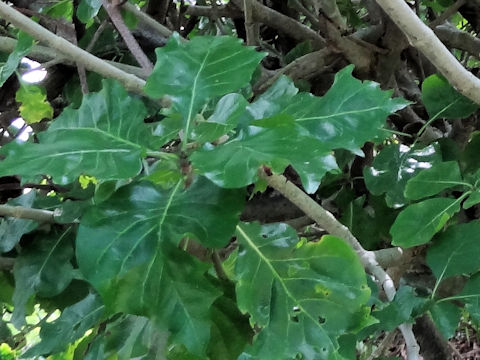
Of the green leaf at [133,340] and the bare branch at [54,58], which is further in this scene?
the bare branch at [54,58]

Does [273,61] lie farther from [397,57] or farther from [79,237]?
[79,237]

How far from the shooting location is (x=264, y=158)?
12.8 inches

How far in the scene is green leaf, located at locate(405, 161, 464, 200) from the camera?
541 millimetres

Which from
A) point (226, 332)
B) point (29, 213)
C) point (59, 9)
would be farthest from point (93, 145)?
point (59, 9)

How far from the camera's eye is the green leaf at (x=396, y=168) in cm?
65

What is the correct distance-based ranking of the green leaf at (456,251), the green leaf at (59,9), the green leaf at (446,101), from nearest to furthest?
the green leaf at (456,251)
the green leaf at (446,101)
the green leaf at (59,9)

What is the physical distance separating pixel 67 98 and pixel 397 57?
487 mm

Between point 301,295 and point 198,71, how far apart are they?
0.18m


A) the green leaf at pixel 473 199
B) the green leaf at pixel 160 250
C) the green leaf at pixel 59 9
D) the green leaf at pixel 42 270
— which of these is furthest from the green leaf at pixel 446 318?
the green leaf at pixel 59 9

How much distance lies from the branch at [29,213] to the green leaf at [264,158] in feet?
1.03

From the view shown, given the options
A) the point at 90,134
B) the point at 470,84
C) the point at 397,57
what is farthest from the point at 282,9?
the point at 90,134

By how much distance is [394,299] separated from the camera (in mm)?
503

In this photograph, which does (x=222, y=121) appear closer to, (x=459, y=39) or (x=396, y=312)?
(x=396, y=312)

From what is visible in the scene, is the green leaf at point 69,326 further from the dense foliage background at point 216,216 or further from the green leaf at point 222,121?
the green leaf at point 222,121
